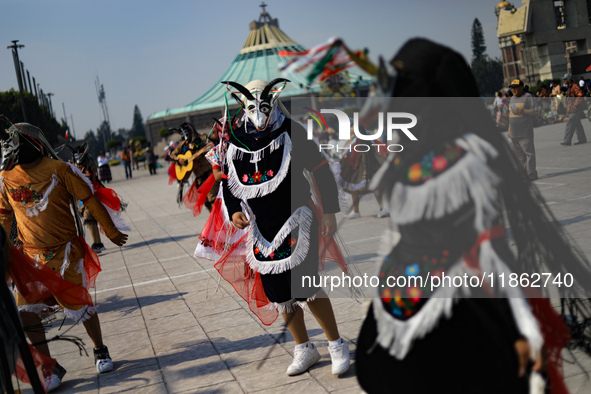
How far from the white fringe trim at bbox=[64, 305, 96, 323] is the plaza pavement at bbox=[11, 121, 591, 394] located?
513mm

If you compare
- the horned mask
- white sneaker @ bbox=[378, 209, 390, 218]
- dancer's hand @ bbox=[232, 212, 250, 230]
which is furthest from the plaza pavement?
the horned mask

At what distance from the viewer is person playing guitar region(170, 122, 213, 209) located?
34.1 ft

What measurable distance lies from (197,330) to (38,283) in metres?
1.80

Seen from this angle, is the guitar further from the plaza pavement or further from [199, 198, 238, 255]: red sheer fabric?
[199, 198, 238, 255]: red sheer fabric

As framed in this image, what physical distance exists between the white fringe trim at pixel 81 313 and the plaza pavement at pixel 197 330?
1.68 ft

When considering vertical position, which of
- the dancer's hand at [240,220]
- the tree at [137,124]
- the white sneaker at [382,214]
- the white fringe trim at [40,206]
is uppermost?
the tree at [137,124]

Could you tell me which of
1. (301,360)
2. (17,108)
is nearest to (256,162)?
(301,360)

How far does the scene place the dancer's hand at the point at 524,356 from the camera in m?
2.09

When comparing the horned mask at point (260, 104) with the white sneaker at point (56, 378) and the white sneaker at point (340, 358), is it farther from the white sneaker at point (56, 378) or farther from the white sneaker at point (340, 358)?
the white sneaker at point (56, 378)

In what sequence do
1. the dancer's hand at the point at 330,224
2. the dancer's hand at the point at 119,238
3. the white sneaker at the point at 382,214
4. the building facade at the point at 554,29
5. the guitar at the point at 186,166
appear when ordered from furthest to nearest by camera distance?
the building facade at the point at 554,29, the guitar at the point at 186,166, the white sneaker at the point at 382,214, the dancer's hand at the point at 119,238, the dancer's hand at the point at 330,224

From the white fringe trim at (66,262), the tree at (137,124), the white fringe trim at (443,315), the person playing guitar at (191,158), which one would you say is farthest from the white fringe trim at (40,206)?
the tree at (137,124)

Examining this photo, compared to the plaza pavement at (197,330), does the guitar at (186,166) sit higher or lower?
higher

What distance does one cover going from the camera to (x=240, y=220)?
4.33 m

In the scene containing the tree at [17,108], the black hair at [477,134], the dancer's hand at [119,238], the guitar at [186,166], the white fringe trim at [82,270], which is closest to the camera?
the black hair at [477,134]
